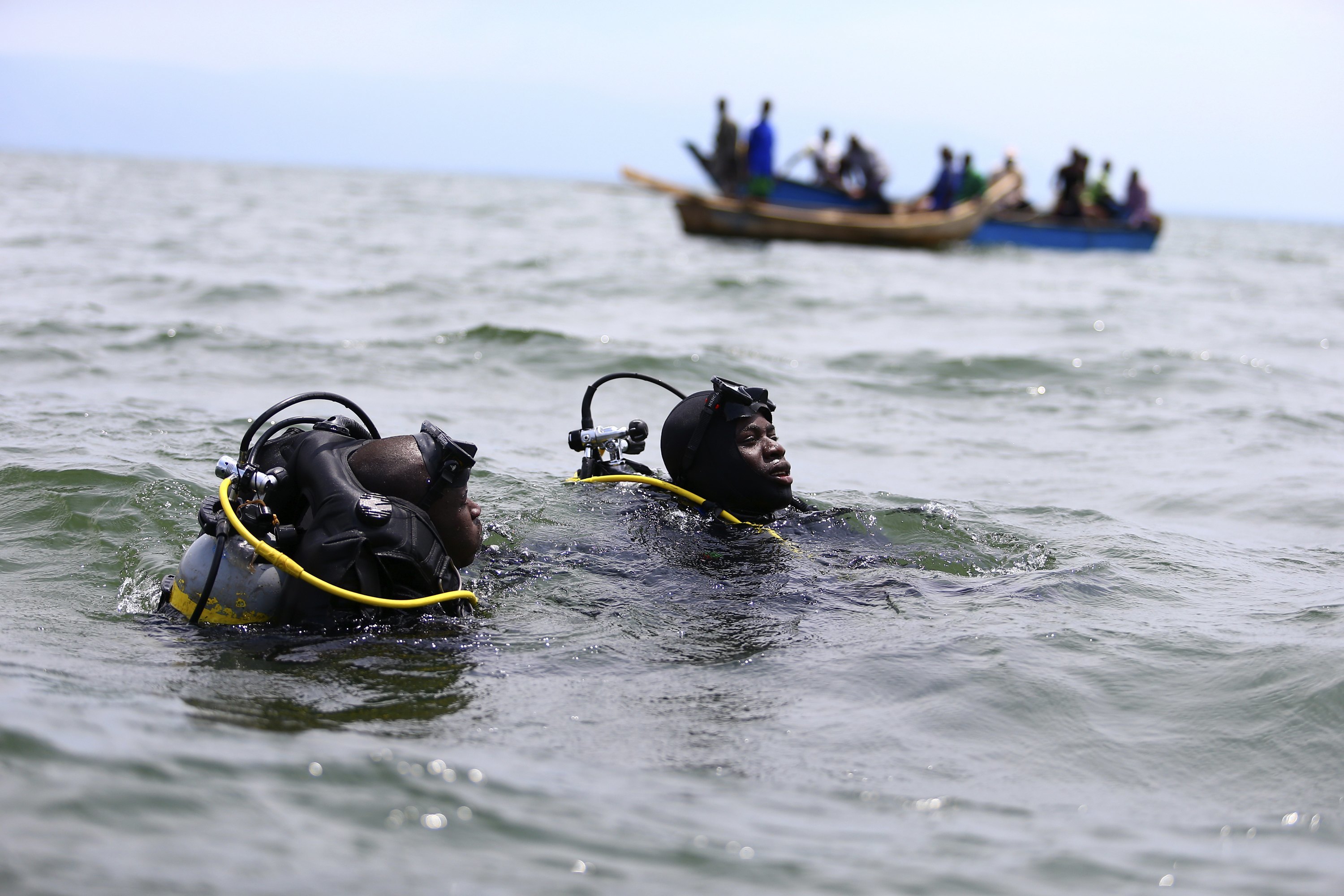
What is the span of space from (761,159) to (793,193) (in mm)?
1566

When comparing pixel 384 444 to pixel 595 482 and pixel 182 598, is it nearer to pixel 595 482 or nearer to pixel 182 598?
pixel 182 598

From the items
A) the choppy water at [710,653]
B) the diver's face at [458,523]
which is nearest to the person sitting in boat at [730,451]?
Answer: the choppy water at [710,653]

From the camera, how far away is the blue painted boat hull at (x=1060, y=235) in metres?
28.8

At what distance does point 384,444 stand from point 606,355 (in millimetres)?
7048

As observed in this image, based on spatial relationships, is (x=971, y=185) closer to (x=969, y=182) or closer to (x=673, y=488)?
(x=969, y=182)

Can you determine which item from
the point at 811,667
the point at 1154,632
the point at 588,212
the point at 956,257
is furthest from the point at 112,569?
the point at 588,212

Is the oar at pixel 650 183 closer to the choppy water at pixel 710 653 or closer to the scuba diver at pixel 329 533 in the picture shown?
the choppy water at pixel 710 653

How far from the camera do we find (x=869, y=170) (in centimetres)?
2734

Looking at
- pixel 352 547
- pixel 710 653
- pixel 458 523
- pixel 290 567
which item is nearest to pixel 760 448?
pixel 710 653

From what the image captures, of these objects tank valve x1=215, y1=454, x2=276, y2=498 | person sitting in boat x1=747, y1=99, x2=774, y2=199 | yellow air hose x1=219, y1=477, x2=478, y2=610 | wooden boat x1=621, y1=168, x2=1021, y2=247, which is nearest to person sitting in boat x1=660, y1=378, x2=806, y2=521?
yellow air hose x1=219, y1=477, x2=478, y2=610

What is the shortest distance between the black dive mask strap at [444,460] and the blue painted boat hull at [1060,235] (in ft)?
86.5

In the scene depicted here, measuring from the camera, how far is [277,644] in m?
3.66

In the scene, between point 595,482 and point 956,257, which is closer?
point 595,482

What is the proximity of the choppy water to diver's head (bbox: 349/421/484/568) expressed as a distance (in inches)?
14.5
